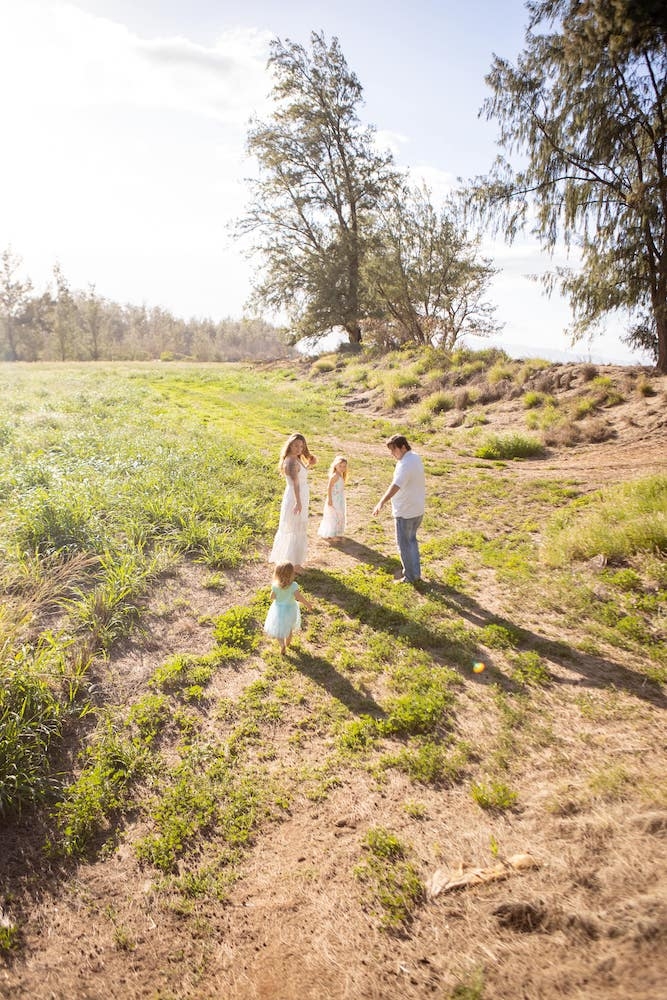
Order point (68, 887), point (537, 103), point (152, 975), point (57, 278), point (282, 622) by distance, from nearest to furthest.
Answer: point (152, 975)
point (68, 887)
point (282, 622)
point (537, 103)
point (57, 278)

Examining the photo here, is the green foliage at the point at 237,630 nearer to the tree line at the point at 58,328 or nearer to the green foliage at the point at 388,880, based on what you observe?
the green foliage at the point at 388,880

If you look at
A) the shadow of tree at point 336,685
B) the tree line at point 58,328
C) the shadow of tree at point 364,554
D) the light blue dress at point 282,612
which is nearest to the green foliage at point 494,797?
the shadow of tree at point 336,685

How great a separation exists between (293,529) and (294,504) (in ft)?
1.44

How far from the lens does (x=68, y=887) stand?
3.42 meters

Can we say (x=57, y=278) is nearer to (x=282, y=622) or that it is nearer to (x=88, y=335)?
(x=88, y=335)

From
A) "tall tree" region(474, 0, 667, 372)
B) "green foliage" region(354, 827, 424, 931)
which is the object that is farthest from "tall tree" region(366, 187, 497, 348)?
"green foliage" region(354, 827, 424, 931)

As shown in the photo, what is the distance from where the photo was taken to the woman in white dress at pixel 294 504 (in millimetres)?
6965

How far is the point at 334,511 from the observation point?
8.80 m

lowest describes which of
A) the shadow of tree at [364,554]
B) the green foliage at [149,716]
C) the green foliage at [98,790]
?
the green foliage at [98,790]

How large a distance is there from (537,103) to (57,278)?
163 ft

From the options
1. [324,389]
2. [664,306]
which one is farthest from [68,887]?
[324,389]

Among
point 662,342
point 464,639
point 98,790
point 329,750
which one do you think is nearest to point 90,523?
point 98,790

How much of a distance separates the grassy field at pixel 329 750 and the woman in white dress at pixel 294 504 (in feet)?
1.78

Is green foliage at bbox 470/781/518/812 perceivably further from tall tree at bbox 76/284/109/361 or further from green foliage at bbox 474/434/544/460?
tall tree at bbox 76/284/109/361
